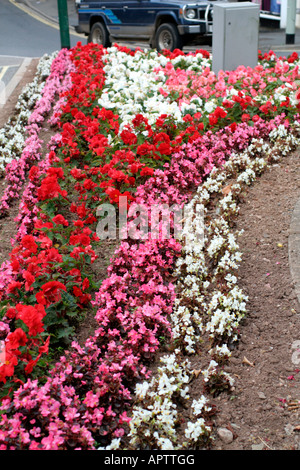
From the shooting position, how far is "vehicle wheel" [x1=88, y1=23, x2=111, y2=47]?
15836mm

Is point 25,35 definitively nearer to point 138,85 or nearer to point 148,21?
point 148,21

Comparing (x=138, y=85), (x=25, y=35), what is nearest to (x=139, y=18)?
(x=138, y=85)

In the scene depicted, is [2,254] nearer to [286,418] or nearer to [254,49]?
[286,418]

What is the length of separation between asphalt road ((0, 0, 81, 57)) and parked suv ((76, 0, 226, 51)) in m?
1.89

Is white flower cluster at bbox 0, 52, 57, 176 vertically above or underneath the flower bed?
underneath

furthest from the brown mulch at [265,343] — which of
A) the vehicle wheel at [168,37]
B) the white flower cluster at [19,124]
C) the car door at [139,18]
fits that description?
the car door at [139,18]

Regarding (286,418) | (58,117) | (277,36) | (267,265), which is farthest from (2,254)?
(277,36)

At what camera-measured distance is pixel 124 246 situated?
167 inches

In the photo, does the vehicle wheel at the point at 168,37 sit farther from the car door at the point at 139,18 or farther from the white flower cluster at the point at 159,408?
the white flower cluster at the point at 159,408

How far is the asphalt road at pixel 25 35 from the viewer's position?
1773cm

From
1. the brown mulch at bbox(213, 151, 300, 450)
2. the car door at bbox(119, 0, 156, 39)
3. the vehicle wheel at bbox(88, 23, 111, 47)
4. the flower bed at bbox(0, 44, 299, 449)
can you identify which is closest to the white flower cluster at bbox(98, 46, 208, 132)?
the flower bed at bbox(0, 44, 299, 449)

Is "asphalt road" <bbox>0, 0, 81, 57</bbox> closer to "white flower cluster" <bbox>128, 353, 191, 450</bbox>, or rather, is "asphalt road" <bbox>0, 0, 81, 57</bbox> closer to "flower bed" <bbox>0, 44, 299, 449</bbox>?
"flower bed" <bbox>0, 44, 299, 449</bbox>

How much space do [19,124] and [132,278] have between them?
5135mm

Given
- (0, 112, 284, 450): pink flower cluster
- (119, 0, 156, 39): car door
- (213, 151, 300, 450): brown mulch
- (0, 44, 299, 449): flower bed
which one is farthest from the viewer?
(119, 0, 156, 39): car door
